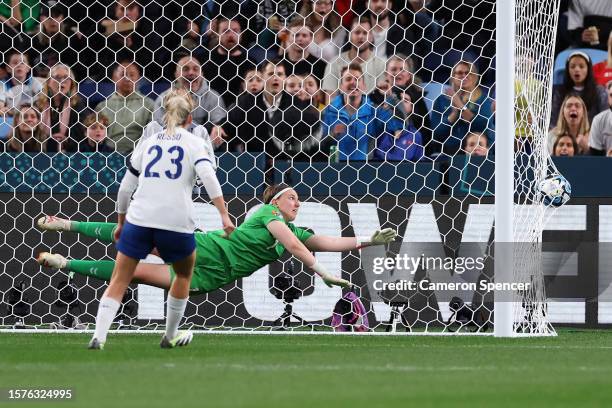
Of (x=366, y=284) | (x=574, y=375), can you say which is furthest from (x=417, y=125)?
(x=574, y=375)

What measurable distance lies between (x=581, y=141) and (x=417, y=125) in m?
1.95

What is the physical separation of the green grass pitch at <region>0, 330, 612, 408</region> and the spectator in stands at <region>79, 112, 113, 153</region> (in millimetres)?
A: 3071

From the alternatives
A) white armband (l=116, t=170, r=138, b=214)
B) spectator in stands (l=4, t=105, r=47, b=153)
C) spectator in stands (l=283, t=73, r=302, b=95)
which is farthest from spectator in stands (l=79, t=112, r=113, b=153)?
white armband (l=116, t=170, r=138, b=214)

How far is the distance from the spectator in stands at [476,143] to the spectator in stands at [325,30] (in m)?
1.64

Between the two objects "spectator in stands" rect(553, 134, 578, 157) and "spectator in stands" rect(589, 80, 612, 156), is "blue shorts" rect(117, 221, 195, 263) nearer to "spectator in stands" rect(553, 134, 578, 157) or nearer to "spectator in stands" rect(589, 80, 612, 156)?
"spectator in stands" rect(553, 134, 578, 157)

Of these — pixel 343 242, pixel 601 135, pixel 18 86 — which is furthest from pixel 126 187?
pixel 601 135

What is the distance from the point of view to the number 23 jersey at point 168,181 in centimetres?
850

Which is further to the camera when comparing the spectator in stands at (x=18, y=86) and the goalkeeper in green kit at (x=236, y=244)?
the spectator in stands at (x=18, y=86)

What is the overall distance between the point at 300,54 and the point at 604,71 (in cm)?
354

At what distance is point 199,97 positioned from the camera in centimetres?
1325

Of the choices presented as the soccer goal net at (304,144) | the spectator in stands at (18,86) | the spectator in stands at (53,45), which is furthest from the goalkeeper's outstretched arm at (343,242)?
the spectator in stands at (53,45)

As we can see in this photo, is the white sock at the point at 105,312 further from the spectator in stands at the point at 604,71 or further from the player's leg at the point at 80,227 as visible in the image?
the spectator in stands at the point at 604,71

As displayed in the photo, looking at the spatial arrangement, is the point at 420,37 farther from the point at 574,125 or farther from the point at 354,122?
the point at 574,125

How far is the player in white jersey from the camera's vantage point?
8500mm
